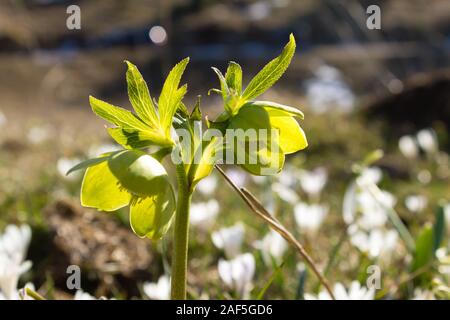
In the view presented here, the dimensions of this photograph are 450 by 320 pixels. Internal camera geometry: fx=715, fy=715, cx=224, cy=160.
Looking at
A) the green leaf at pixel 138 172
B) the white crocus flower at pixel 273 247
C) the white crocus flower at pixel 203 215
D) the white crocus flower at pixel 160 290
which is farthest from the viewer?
the white crocus flower at pixel 203 215

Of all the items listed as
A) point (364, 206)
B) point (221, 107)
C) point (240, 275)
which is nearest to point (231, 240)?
point (240, 275)

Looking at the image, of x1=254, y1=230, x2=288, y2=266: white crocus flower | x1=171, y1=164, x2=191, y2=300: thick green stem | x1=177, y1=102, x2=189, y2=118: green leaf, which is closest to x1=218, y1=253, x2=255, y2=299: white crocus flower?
x1=254, y1=230, x2=288, y2=266: white crocus flower

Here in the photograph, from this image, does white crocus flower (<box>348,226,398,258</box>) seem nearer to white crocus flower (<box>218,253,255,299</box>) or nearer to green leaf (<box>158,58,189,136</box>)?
white crocus flower (<box>218,253,255,299</box>)

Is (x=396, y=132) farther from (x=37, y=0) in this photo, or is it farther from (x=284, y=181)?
(x=37, y=0)

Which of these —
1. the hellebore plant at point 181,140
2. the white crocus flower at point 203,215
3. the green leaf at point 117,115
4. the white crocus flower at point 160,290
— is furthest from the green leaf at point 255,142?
the white crocus flower at point 203,215

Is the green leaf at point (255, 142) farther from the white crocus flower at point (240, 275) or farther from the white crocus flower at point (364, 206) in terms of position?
the white crocus flower at point (364, 206)

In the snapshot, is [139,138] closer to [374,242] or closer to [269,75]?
[269,75]

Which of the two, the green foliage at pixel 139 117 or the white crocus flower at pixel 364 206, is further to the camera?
the white crocus flower at pixel 364 206
